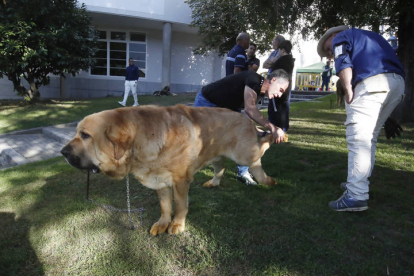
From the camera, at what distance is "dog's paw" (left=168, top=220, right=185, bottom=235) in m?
3.19

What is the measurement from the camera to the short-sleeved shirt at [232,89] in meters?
3.93

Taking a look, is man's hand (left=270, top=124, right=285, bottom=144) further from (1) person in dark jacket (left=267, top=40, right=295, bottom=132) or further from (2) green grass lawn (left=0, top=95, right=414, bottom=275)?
(1) person in dark jacket (left=267, top=40, right=295, bottom=132)

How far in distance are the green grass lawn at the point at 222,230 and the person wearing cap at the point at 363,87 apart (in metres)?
0.55

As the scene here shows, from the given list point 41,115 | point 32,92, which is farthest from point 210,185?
point 32,92

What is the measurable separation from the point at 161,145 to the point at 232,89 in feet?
5.20

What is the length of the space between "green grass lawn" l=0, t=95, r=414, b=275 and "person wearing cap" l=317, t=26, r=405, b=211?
547mm

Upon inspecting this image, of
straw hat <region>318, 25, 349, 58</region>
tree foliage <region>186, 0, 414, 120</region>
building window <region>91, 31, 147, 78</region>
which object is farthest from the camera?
building window <region>91, 31, 147, 78</region>

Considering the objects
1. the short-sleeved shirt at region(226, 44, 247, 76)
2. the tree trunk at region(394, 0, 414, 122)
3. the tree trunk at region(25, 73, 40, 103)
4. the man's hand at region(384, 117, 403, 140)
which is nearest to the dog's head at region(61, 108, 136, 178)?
the man's hand at region(384, 117, 403, 140)

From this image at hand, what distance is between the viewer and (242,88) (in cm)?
406

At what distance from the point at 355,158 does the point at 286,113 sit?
206 centimetres

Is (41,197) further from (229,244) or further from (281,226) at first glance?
(281,226)

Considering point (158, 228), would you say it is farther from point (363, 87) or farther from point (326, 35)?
point (326, 35)

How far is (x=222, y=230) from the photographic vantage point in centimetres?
320

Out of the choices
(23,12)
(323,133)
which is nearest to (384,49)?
(323,133)
